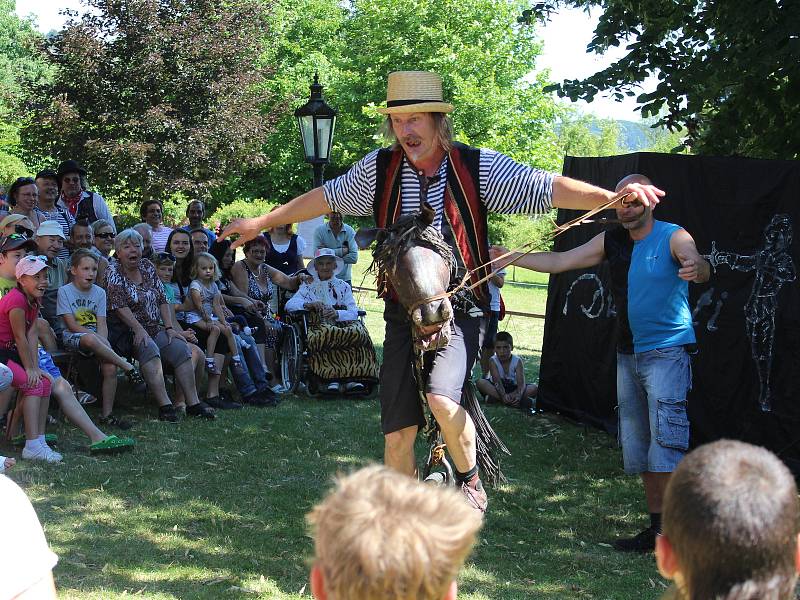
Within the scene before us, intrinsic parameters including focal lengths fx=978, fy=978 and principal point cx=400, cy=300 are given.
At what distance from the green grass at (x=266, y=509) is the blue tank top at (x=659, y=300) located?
1.24 meters

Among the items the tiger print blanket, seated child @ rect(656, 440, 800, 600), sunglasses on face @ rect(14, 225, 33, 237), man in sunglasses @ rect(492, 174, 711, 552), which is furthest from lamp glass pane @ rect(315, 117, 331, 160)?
seated child @ rect(656, 440, 800, 600)

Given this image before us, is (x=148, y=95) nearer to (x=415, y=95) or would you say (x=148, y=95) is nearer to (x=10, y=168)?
(x=10, y=168)

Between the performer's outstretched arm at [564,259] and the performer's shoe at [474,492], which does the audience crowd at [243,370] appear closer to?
the performer's outstretched arm at [564,259]

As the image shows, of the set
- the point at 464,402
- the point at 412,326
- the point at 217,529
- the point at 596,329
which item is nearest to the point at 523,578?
the point at 464,402

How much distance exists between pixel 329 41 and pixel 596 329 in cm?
3926

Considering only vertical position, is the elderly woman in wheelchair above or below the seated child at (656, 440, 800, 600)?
below

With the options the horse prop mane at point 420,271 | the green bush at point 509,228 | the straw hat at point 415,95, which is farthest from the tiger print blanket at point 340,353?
the green bush at point 509,228

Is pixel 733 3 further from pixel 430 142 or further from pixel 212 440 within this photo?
pixel 212 440

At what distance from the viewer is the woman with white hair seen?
8617 millimetres

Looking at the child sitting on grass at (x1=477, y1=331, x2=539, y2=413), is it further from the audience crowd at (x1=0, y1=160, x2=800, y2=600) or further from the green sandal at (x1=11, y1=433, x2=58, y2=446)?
the green sandal at (x1=11, y1=433, x2=58, y2=446)

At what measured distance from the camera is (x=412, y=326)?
4656mm

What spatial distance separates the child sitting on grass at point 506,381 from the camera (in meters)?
10.0

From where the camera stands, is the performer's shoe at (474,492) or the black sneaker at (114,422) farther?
the black sneaker at (114,422)

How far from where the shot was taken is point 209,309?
9.74 m
